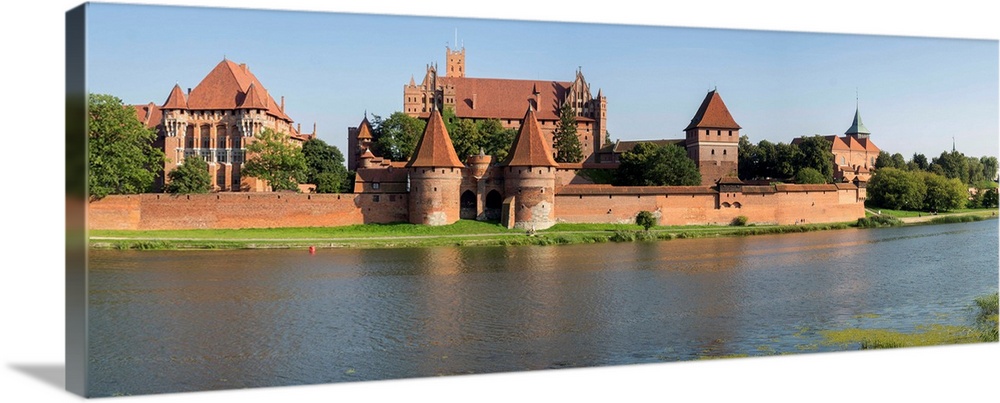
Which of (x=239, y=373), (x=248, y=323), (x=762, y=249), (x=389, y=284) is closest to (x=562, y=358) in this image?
(x=239, y=373)

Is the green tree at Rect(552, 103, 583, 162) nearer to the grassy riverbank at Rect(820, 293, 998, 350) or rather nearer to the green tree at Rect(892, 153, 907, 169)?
the green tree at Rect(892, 153, 907, 169)

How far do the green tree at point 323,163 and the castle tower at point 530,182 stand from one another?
573 centimetres

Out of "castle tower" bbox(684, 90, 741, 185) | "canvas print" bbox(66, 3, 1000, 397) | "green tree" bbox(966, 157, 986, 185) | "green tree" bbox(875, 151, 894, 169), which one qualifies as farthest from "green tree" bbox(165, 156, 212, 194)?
"green tree" bbox(966, 157, 986, 185)

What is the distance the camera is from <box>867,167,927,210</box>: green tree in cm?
1925

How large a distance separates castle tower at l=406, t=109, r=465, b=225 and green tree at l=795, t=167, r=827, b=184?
10.3 metres

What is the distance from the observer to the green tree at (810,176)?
26175 millimetres

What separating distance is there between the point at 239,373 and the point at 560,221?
607 inches

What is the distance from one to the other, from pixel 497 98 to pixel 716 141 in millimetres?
11263

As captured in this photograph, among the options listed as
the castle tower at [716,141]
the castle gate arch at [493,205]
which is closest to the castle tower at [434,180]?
the castle gate arch at [493,205]

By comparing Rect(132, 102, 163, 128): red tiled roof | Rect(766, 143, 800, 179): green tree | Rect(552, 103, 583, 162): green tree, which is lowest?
Rect(766, 143, 800, 179): green tree

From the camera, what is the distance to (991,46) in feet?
36.9

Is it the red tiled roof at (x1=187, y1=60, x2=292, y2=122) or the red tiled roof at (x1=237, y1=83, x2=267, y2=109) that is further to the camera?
the red tiled roof at (x1=237, y1=83, x2=267, y2=109)

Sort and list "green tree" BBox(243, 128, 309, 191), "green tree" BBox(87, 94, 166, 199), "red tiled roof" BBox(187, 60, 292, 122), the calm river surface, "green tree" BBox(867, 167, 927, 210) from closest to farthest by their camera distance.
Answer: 1. the calm river surface
2. "green tree" BBox(87, 94, 166, 199)
3. "green tree" BBox(867, 167, 927, 210)
4. "green tree" BBox(243, 128, 309, 191)
5. "red tiled roof" BBox(187, 60, 292, 122)

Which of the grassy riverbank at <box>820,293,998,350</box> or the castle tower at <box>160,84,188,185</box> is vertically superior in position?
the castle tower at <box>160,84,188,185</box>
